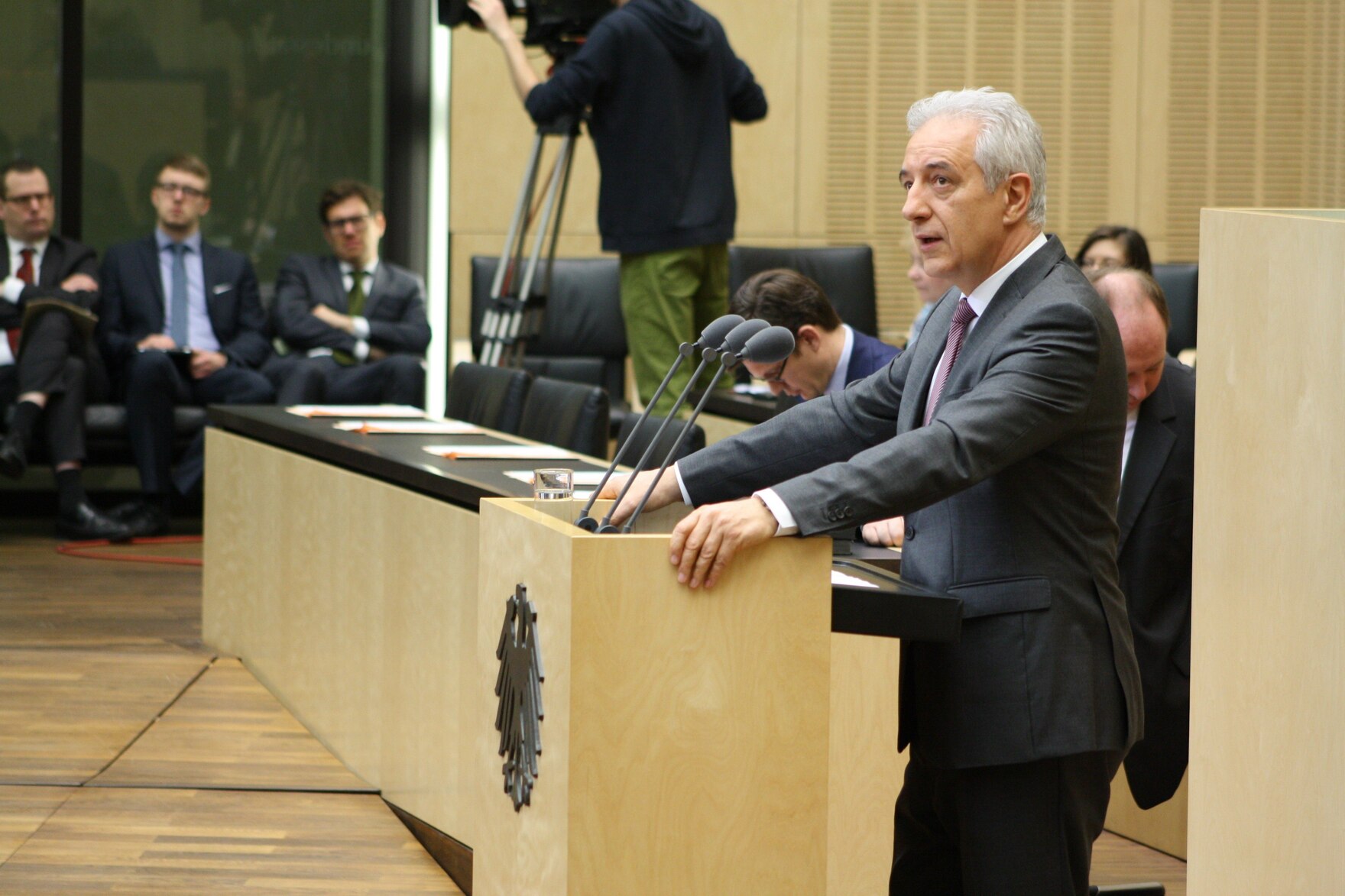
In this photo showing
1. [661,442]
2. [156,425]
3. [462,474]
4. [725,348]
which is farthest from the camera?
[156,425]

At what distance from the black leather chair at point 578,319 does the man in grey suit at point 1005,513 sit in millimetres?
4545

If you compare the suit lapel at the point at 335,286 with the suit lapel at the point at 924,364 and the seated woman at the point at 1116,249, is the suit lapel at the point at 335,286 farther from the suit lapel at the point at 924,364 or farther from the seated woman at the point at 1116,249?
the suit lapel at the point at 924,364

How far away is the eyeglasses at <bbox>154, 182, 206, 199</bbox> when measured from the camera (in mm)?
6352

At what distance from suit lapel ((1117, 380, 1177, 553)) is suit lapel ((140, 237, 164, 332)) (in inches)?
174

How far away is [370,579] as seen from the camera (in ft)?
11.0

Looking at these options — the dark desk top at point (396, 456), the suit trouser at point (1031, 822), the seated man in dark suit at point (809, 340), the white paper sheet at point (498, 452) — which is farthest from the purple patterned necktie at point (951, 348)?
the white paper sheet at point (498, 452)

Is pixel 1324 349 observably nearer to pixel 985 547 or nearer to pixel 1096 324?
pixel 1096 324

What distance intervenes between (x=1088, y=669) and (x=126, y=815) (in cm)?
206

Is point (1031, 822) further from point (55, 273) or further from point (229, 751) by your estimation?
point (55, 273)

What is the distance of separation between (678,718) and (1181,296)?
491 cm

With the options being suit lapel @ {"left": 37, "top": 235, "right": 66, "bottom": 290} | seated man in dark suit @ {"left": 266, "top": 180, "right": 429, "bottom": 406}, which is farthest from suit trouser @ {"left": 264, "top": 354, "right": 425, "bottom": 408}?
suit lapel @ {"left": 37, "top": 235, "right": 66, "bottom": 290}

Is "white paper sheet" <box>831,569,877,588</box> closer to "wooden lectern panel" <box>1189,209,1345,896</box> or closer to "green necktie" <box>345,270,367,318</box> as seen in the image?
"wooden lectern panel" <box>1189,209,1345,896</box>

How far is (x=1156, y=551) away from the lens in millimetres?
2785

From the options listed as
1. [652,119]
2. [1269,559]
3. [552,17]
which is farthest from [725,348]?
[552,17]
